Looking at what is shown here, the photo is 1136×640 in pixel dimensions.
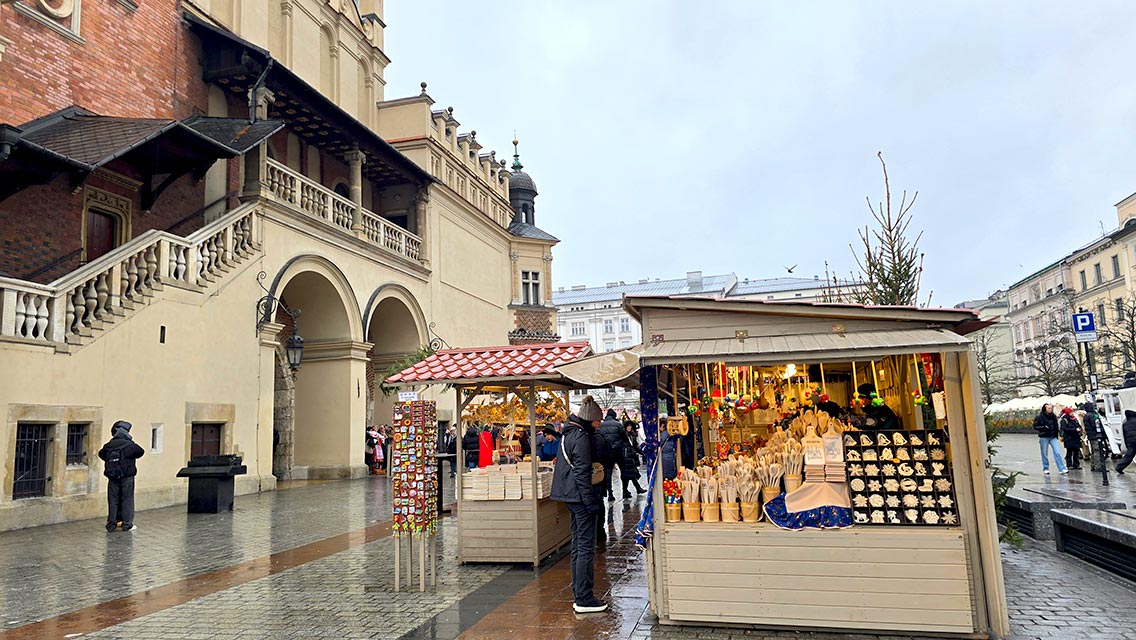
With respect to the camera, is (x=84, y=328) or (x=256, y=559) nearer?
(x=256, y=559)

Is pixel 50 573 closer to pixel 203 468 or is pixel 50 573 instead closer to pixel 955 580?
pixel 203 468

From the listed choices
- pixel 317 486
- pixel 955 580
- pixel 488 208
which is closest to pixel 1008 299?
pixel 488 208

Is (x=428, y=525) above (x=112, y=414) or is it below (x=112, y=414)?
below

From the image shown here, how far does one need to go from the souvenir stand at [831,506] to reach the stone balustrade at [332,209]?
14653 millimetres

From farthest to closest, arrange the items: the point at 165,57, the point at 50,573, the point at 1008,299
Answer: the point at 1008,299, the point at 165,57, the point at 50,573

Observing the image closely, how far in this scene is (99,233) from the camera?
1554 cm

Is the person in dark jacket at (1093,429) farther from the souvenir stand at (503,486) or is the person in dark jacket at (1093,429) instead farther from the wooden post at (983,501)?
the souvenir stand at (503,486)

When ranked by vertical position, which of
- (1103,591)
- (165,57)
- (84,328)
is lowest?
(1103,591)

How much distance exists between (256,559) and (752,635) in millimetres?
6272

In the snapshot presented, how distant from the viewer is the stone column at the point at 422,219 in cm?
2666

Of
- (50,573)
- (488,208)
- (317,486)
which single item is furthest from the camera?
(488,208)

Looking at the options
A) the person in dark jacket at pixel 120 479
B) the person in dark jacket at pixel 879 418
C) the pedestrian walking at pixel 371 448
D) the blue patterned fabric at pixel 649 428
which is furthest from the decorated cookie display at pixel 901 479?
the pedestrian walking at pixel 371 448

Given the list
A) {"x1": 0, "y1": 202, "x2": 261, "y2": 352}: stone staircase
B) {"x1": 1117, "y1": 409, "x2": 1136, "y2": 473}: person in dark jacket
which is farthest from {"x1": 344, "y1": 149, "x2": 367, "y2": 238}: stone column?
{"x1": 1117, "y1": 409, "x2": 1136, "y2": 473}: person in dark jacket

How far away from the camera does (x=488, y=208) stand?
1375 inches
